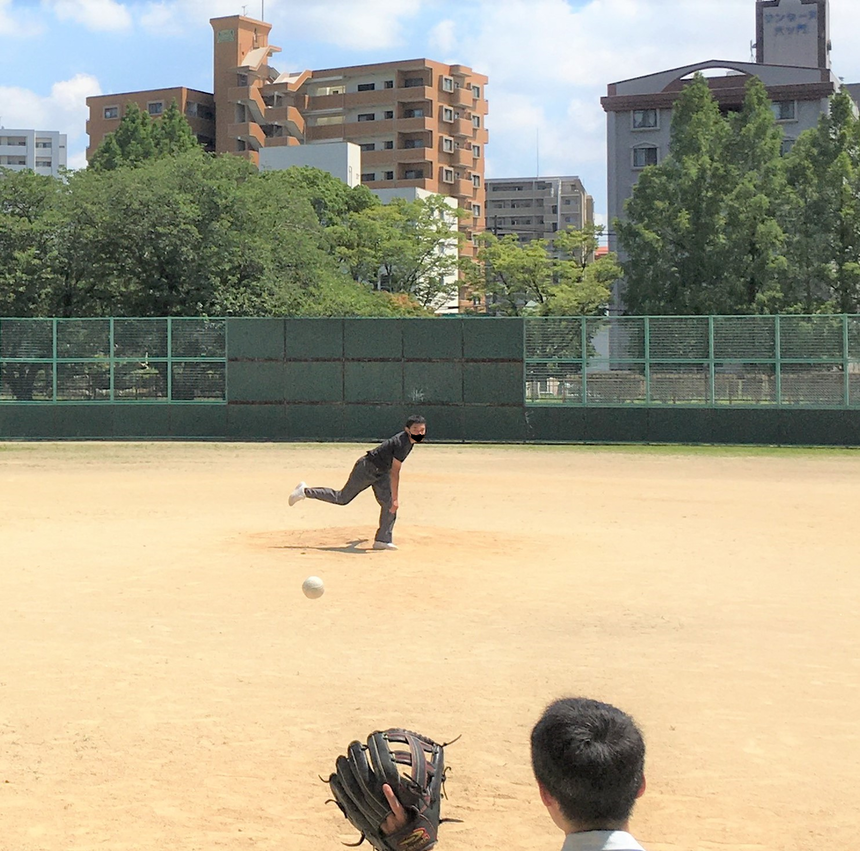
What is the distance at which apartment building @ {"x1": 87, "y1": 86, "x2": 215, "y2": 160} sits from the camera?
116 meters

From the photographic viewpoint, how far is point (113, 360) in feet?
114

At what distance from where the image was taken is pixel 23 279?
141 feet

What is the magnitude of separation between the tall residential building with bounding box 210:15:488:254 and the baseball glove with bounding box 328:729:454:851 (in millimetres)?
106627

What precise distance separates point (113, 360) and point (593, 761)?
3336 centimetres

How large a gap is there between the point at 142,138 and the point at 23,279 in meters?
49.3

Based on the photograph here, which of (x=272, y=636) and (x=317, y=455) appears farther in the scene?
(x=317, y=455)

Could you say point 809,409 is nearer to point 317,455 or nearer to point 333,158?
point 317,455

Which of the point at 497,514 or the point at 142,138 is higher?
the point at 142,138

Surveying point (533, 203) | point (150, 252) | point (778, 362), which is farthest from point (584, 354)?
point (533, 203)

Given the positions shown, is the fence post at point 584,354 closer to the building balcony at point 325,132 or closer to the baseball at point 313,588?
the baseball at point 313,588

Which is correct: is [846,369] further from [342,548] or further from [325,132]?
[325,132]

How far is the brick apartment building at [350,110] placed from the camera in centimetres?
11081

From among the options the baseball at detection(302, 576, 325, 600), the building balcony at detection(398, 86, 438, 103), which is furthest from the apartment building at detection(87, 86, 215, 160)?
the baseball at detection(302, 576, 325, 600)

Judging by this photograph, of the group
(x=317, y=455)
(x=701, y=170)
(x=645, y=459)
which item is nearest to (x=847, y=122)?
(x=701, y=170)
